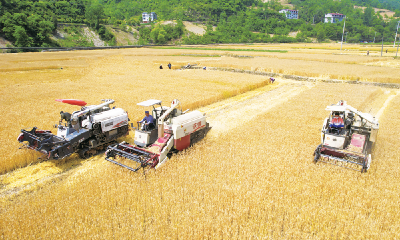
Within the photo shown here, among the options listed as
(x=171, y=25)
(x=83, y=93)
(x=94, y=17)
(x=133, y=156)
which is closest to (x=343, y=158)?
(x=133, y=156)

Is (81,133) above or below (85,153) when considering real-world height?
above

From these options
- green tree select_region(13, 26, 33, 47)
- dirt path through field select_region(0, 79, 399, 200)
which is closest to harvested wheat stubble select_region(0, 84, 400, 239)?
dirt path through field select_region(0, 79, 399, 200)

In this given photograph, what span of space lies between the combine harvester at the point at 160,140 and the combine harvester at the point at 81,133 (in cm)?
106

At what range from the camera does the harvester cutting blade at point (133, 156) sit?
8991 mm

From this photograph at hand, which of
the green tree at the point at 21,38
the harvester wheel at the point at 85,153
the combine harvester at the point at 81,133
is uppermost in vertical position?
the green tree at the point at 21,38

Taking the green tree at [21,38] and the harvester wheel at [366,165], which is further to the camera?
the green tree at [21,38]

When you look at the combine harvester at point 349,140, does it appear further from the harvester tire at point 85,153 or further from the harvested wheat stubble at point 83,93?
the harvested wheat stubble at point 83,93

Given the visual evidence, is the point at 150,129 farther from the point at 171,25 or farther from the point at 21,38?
the point at 171,25

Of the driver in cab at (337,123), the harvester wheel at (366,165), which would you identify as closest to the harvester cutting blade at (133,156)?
the driver in cab at (337,123)

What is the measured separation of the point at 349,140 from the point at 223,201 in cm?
687

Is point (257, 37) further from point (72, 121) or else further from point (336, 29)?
point (72, 121)

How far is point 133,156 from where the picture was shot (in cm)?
934

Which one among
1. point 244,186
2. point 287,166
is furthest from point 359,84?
point 244,186

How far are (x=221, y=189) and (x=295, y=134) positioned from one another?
699cm
